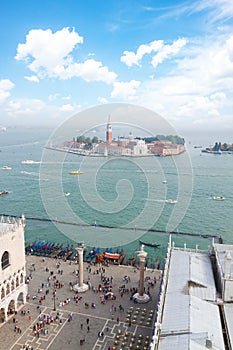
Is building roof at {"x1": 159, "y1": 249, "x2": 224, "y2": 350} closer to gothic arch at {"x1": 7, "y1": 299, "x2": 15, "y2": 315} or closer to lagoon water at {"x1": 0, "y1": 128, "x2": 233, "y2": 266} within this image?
gothic arch at {"x1": 7, "y1": 299, "x2": 15, "y2": 315}

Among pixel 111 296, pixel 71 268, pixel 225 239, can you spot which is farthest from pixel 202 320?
pixel 225 239

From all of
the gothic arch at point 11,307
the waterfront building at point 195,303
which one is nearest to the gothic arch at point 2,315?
the gothic arch at point 11,307

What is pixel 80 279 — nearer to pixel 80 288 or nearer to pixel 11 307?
pixel 80 288

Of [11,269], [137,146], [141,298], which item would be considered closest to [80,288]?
[141,298]

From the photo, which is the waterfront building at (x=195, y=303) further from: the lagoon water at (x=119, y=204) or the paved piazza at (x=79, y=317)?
the lagoon water at (x=119, y=204)

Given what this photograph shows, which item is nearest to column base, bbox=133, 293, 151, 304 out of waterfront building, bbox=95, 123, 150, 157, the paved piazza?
the paved piazza
